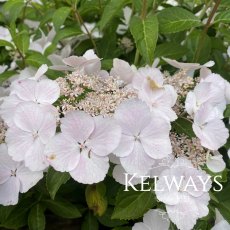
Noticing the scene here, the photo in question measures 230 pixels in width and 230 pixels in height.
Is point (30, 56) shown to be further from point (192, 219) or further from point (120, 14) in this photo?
point (192, 219)

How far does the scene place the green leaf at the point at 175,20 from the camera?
94 centimetres

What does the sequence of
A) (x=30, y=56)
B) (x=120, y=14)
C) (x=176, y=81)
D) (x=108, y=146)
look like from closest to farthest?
(x=108, y=146) → (x=176, y=81) → (x=30, y=56) → (x=120, y=14)

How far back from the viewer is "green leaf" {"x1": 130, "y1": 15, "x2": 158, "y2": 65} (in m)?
0.87

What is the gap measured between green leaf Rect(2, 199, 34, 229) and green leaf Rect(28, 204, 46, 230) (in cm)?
2

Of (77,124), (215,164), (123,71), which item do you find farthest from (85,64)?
(215,164)

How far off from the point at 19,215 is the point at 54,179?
219 millimetres

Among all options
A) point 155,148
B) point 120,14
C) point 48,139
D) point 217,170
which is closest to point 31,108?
point 48,139

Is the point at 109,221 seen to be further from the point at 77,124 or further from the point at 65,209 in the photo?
the point at 77,124

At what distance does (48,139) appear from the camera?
73cm

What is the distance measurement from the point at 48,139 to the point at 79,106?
7 cm

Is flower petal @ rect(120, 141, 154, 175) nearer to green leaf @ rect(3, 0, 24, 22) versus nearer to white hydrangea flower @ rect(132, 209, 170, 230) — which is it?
white hydrangea flower @ rect(132, 209, 170, 230)

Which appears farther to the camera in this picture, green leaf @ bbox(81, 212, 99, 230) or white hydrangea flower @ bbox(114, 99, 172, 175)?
green leaf @ bbox(81, 212, 99, 230)

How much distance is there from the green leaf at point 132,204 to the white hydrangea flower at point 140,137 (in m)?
0.11

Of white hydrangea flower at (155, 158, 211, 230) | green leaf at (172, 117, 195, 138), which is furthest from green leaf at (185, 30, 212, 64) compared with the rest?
white hydrangea flower at (155, 158, 211, 230)
